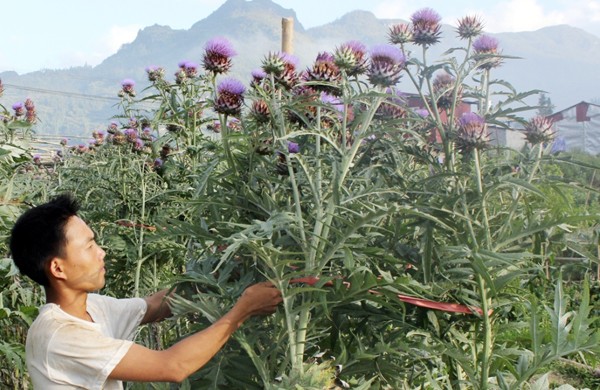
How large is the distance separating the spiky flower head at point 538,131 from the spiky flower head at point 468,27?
471 millimetres

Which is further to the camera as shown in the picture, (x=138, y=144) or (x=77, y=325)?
(x=138, y=144)

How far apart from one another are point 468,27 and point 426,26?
303mm

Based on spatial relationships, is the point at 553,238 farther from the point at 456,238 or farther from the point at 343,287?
the point at 343,287

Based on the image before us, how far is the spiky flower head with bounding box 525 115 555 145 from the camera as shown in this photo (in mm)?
2467

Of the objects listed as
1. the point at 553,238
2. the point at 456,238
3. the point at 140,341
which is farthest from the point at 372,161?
the point at 140,341

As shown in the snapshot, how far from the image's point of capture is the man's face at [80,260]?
73.8 inches

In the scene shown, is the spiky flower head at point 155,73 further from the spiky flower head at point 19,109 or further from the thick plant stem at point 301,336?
the thick plant stem at point 301,336

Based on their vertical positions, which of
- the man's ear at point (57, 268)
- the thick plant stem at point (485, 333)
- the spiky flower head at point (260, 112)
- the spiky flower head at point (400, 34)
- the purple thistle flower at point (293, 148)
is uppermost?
the spiky flower head at point (400, 34)

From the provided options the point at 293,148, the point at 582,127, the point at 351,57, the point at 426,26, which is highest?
the point at 426,26

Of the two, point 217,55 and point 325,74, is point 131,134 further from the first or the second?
point 325,74

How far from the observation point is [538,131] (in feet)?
8.16

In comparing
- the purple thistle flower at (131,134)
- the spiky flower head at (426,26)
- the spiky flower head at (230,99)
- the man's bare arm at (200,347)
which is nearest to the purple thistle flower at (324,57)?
the spiky flower head at (230,99)

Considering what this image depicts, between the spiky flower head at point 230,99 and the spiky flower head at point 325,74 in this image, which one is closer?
the spiky flower head at point 325,74

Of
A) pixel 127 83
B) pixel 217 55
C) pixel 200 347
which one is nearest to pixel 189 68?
pixel 127 83
